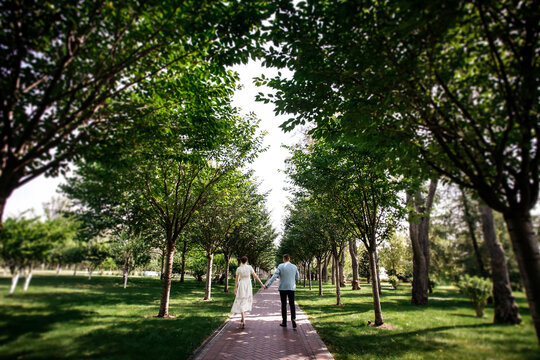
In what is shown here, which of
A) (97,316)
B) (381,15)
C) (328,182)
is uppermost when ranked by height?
(381,15)

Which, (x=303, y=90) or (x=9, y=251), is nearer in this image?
(x=9, y=251)

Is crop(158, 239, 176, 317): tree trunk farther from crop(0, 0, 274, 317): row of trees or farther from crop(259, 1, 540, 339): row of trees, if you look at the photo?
crop(259, 1, 540, 339): row of trees

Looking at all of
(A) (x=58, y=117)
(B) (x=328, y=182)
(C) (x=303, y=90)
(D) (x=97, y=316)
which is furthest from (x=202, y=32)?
(B) (x=328, y=182)

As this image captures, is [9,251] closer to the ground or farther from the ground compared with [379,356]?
farther from the ground

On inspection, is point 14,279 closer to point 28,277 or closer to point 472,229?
point 28,277

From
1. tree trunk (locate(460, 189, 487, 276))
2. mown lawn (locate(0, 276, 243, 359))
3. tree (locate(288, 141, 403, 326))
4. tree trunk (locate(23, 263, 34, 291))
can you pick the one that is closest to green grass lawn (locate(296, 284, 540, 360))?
tree trunk (locate(460, 189, 487, 276))

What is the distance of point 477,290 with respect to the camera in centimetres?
335

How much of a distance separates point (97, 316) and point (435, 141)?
6153mm

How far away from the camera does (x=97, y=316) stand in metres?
3.78

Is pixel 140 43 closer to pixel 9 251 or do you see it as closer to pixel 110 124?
pixel 110 124

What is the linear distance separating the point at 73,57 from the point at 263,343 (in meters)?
7.03

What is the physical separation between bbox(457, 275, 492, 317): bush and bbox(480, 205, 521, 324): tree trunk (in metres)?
0.10

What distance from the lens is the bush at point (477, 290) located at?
3.25 m

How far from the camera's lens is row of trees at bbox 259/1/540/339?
2.90 meters
